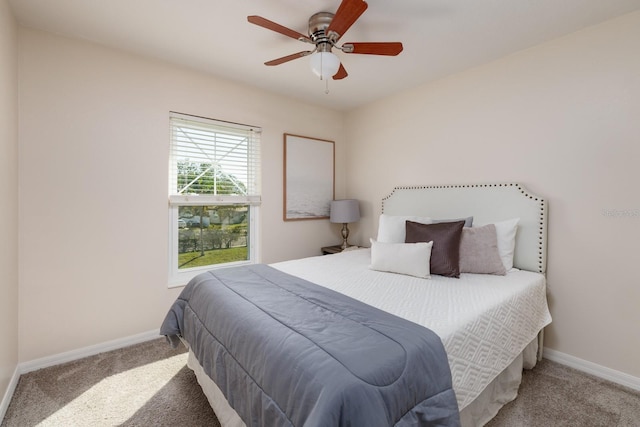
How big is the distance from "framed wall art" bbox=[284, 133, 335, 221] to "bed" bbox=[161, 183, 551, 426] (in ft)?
3.43

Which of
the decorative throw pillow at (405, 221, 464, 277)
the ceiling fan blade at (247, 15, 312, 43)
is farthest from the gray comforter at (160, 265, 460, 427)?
the ceiling fan blade at (247, 15, 312, 43)

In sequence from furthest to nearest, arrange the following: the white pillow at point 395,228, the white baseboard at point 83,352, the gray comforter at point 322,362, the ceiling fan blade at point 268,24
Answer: the white pillow at point 395,228
the white baseboard at point 83,352
the ceiling fan blade at point 268,24
the gray comforter at point 322,362

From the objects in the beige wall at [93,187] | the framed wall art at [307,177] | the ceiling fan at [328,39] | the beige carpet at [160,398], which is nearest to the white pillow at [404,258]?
the beige carpet at [160,398]

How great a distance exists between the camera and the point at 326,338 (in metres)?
1.14

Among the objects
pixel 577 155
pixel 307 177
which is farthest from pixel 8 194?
pixel 577 155

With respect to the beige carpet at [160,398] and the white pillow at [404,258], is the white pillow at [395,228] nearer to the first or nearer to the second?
the white pillow at [404,258]

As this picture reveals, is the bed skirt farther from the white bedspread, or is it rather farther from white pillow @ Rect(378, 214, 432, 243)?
white pillow @ Rect(378, 214, 432, 243)

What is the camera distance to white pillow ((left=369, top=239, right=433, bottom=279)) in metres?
2.08

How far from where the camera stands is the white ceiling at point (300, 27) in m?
1.83

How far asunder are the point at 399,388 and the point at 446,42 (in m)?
2.36

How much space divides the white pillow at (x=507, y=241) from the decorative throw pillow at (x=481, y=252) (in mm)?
99

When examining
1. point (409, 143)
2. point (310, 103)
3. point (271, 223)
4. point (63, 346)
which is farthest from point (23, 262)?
point (409, 143)

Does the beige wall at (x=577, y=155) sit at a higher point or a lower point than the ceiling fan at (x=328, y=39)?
lower

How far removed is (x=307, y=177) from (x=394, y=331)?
259 cm
